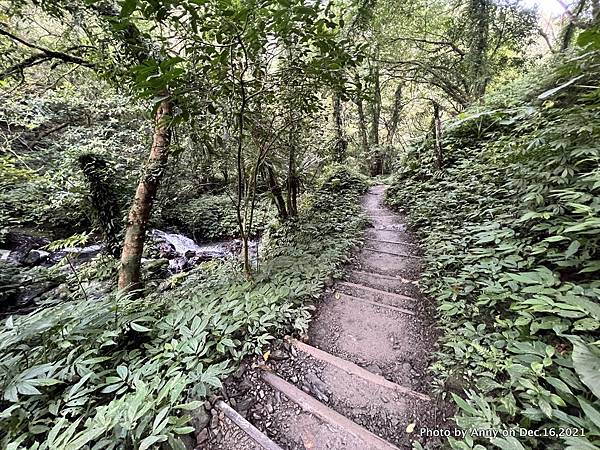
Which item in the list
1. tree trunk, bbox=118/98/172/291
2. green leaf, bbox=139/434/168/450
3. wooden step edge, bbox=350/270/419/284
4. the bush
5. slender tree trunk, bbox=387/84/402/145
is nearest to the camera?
green leaf, bbox=139/434/168/450

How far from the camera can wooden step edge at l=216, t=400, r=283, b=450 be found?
5.38 ft

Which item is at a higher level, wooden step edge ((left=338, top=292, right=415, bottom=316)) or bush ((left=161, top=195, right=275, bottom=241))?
bush ((left=161, top=195, right=275, bottom=241))

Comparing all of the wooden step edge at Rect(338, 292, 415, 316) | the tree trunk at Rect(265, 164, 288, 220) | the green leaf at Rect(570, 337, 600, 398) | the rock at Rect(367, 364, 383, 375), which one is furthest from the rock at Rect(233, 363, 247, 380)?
the tree trunk at Rect(265, 164, 288, 220)

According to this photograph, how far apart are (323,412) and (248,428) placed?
1.71 ft

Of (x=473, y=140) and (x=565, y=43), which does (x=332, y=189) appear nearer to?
(x=473, y=140)

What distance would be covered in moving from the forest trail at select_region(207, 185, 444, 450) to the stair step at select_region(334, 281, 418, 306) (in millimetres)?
11

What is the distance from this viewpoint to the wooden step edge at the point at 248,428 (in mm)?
1639

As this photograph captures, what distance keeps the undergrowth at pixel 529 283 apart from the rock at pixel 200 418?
149 centimetres

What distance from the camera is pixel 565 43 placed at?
5.45m

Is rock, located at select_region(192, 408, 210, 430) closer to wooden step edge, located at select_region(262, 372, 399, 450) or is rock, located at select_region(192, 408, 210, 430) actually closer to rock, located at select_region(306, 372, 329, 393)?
wooden step edge, located at select_region(262, 372, 399, 450)

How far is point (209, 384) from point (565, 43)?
28.6ft

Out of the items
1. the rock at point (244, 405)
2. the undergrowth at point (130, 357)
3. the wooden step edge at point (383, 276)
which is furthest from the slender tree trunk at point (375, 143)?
the rock at point (244, 405)

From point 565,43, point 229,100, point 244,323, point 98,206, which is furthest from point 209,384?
point 565,43

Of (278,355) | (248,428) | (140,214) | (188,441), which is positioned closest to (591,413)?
(248,428)
